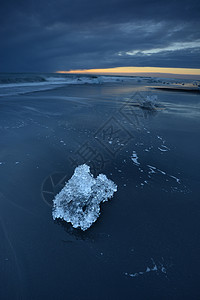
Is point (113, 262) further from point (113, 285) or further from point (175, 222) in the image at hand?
point (175, 222)

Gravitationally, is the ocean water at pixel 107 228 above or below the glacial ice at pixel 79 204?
below

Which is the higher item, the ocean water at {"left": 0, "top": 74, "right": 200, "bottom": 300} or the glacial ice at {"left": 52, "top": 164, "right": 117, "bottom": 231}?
the glacial ice at {"left": 52, "top": 164, "right": 117, "bottom": 231}

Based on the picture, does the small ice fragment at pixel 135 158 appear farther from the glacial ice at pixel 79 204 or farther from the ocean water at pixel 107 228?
the glacial ice at pixel 79 204

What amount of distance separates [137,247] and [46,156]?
2642 millimetres

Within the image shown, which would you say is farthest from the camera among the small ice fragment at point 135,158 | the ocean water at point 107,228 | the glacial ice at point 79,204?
the small ice fragment at point 135,158

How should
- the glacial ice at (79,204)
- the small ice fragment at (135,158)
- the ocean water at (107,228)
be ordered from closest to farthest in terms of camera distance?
the ocean water at (107,228) < the glacial ice at (79,204) < the small ice fragment at (135,158)

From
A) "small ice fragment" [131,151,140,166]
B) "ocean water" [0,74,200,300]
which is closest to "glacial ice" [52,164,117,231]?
Answer: "ocean water" [0,74,200,300]

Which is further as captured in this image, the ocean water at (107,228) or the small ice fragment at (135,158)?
the small ice fragment at (135,158)

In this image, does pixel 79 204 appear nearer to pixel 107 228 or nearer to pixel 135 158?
pixel 107 228

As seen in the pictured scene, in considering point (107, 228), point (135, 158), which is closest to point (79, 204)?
point (107, 228)

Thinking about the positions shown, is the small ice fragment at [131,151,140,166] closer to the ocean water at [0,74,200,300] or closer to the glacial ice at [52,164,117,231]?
the ocean water at [0,74,200,300]

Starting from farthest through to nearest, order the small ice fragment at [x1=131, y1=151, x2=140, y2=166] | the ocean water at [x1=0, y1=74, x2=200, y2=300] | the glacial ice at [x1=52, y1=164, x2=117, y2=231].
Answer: the small ice fragment at [x1=131, y1=151, x2=140, y2=166] < the glacial ice at [x1=52, y1=164, x2=117, y2=231] < the ocean water at [x1=0, y1=74, x2=200, y2=300]

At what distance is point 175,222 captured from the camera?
6.73 feet

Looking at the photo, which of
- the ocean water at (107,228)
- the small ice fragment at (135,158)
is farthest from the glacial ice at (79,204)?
the small ice fragment at (135,158)
